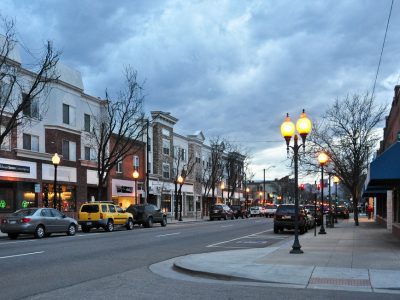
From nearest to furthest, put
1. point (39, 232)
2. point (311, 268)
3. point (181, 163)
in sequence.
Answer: point (311, 268) → point (39, 232) → point (181, 163)

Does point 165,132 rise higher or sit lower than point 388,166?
higher

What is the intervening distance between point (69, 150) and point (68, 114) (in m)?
2.97

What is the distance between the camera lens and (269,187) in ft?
490

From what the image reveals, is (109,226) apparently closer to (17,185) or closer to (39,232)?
(39,232)

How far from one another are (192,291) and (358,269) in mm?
4697

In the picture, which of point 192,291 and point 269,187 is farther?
point 269,187

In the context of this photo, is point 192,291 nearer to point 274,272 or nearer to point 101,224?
point 274,272

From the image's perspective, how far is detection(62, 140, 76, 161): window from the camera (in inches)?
1619

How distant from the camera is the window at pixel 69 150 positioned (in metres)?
41.1

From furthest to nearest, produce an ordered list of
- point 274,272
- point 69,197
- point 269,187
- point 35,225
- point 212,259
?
point 269,187 < point 69,197 < point 35,225 < point 212,259 < point 274,272

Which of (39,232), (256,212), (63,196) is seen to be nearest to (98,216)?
(39,232)

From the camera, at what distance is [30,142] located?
122ft

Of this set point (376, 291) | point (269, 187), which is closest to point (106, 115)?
point (376, 291)

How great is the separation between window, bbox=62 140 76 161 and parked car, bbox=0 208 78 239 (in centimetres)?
1509
